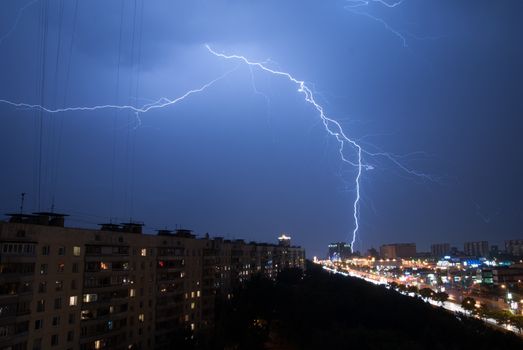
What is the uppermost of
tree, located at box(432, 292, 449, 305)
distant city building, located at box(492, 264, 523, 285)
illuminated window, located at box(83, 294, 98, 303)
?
illuminated window, located at box(83, 294, 98, 303)

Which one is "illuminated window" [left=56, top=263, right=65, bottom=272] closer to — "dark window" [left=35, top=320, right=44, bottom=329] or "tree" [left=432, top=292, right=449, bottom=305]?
A: "dark window" [left=35, top=320, right=44, bottom=329]

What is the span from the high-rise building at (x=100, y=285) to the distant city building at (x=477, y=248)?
183276 mm

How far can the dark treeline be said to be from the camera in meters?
21.1

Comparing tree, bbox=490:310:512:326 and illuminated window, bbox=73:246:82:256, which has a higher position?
illuminated window, bbox=73:246:82:256

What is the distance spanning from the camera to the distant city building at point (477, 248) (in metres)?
187

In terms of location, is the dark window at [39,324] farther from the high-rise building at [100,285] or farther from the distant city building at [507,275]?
the distant city building at [507,275]

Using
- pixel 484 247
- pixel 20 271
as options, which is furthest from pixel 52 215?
pixel 484 247

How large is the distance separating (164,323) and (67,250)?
982cm

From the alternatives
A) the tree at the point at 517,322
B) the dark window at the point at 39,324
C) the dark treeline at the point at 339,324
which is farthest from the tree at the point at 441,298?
the dark window at the point at 39,324

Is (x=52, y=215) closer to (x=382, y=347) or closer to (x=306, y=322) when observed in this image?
(x=382, y=347)

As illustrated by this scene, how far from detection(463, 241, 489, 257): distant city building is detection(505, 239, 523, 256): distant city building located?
79.2 ft

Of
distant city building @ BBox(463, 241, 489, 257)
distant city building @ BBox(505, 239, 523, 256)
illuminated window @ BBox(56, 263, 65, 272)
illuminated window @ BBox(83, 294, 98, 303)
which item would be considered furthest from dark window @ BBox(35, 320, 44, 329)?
distant city building @ BBox(463, 241, 489, 257)

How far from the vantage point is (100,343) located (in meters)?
21.8

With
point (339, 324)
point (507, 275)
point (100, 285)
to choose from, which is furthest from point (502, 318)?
point (507, 275)
